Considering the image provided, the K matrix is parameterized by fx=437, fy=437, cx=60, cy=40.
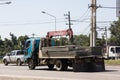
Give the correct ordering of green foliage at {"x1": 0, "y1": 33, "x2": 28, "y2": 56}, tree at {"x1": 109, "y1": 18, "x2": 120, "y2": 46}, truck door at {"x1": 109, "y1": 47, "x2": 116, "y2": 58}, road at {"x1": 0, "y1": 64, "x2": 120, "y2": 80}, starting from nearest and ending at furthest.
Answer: road at {"x1": 0, "y1": 64, "x2": 120, "y2": 80}, truck door at {"x1": 109, "y1": 47, "x2": 116, "y2": 58}, green foliage at {"x1": 0, "y1": 33, "x2": 28, "y2": 56}, tree at {"x1": 109, "y1": 18, "x2": 120, "y2": 46}

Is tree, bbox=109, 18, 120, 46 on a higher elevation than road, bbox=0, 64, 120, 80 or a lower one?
higher

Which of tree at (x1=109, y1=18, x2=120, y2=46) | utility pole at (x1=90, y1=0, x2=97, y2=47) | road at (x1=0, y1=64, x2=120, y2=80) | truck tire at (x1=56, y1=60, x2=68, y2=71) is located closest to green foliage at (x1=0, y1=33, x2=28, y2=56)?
tree at (x1=109, y1=18, x2=120, y2=46)

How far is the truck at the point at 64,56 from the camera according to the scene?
3098 centimetres

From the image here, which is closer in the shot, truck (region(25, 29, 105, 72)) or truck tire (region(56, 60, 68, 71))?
truck (region(25, 29, 105, 72))

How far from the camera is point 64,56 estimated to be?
1244 inches

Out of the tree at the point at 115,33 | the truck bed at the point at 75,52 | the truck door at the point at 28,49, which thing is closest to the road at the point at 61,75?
the truck bed at the point at 75,52

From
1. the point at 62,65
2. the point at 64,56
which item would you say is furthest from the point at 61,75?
the point at 62,65

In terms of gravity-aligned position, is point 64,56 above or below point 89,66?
above

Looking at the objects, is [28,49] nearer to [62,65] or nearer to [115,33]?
[62,65]

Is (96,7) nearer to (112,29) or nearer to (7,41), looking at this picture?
(7,41)

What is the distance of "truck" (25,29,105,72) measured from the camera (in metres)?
31.0

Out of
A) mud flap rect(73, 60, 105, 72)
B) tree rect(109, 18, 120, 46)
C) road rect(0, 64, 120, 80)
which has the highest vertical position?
tree rect(109, 18, 120, 46)

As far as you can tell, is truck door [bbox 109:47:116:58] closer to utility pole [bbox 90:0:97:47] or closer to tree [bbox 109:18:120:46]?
utility pole [bbox 90:0:97:47]

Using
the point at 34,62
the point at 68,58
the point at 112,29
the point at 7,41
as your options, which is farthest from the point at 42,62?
the point at 112,29
